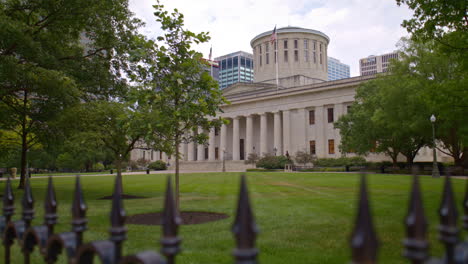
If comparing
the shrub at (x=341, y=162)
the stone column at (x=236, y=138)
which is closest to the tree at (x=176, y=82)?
the shrub at (x=341, y=162)

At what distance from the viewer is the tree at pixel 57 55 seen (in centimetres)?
1471

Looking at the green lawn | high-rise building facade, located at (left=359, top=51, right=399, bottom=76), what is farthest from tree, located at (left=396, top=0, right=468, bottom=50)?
high-rise building facade, located at (left=359, top=51, right=399, bottom=76)

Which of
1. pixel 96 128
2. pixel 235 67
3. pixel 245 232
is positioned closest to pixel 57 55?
pixel 96 128

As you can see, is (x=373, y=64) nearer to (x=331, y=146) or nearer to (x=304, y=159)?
(x=331, y=146)

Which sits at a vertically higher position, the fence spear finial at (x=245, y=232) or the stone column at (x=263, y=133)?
the stone column at (x=263, y=133)

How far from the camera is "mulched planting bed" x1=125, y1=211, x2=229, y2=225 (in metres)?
11.0

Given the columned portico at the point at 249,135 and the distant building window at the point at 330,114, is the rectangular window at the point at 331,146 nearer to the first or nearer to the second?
the distant building window at the point at 330,114

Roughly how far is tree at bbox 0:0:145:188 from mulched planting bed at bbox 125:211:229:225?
605cm

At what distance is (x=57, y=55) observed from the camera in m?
18.9

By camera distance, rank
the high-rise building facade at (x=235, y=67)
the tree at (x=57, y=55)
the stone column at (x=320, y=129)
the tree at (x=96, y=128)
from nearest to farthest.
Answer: the tree at (x=57, y=55), the tree at (x=96, y=128), the stone column at (x=320, y=129), the high-rise building facade at (x=235, y=67)

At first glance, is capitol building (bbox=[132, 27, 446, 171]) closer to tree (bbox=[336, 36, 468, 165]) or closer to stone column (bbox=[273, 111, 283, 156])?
stone column (bbox=[273, 111, 283, 156])

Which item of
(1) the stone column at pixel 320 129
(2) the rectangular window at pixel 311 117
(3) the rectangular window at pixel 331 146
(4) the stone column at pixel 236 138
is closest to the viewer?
(3) the rectangular window at pixel 331 146

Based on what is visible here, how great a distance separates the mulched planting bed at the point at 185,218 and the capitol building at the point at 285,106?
53.1 m

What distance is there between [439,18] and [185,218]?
11913 millimetres
